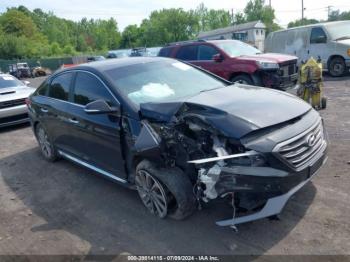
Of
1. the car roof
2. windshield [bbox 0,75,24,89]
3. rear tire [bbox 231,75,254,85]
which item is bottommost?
rear tire [bbox 231,75,254,85]

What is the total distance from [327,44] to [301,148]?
37.5 ft

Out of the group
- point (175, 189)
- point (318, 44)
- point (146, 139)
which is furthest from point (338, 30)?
point (175, 189)

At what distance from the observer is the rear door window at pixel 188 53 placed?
1058cm

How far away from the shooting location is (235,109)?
3.51 m

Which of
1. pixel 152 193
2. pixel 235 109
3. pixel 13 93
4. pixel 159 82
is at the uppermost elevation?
pixel 159 82

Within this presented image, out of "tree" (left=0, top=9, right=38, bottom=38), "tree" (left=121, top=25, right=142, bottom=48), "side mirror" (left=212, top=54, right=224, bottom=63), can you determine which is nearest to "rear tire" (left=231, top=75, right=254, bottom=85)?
"side mirror" (left=212, top=54, right=224, bottom=63)

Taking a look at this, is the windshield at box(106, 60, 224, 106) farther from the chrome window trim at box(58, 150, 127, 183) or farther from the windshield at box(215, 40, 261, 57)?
the windshield at box(215, 40, 261, 57)

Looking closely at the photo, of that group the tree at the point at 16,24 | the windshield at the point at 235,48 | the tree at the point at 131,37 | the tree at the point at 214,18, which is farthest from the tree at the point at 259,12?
the windshield at the point at 235,48

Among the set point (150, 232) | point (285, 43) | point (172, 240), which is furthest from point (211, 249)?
point (285, 43)

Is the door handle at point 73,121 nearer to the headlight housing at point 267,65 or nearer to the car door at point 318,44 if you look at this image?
the headlight housing at point 267,65

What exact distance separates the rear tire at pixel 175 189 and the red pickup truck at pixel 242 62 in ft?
19.5

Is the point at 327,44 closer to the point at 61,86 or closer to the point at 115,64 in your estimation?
the point at 115,64

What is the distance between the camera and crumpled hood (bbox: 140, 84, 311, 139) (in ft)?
10.7

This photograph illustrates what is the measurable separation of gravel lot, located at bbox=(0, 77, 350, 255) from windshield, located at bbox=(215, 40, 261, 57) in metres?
5.05
